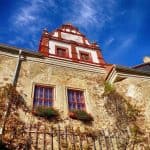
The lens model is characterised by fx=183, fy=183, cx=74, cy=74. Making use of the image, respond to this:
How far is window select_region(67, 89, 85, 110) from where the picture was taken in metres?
9.46

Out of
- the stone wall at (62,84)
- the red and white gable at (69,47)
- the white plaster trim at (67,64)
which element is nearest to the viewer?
the stone wall at (62,84)

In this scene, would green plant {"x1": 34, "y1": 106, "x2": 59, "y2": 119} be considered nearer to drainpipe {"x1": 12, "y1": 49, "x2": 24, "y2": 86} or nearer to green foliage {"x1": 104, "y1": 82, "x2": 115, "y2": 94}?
drainpipe {"x1": 12, "y1": 49, "x2": 24, "y2": 86}

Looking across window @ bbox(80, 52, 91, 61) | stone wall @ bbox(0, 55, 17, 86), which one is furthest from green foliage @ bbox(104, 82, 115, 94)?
stone wall @ bbox(0, 55, 17, 86)

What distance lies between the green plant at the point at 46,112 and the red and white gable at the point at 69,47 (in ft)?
14.3

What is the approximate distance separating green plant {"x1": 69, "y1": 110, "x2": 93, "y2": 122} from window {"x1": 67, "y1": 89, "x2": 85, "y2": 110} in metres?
0.46

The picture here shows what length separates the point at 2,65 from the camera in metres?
9.73

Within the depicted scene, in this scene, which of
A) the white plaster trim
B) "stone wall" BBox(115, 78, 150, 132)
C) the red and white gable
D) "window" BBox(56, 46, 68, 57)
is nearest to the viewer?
"stone wall" BBox(115, 78, 150, 132)

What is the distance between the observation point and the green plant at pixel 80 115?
8.69 meters

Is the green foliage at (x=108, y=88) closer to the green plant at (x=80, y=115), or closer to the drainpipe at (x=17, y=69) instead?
the green plant at (x=80, y=115)

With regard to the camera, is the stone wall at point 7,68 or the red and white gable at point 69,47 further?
the red and white gable at point 69,47

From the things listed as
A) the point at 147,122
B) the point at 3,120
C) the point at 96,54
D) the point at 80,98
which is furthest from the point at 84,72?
the point at 3,120

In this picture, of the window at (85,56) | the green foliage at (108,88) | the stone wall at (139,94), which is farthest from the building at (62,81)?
the stone wall at (139,94)

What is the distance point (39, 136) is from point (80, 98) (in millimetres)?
3262

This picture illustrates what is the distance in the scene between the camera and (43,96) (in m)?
9.36
